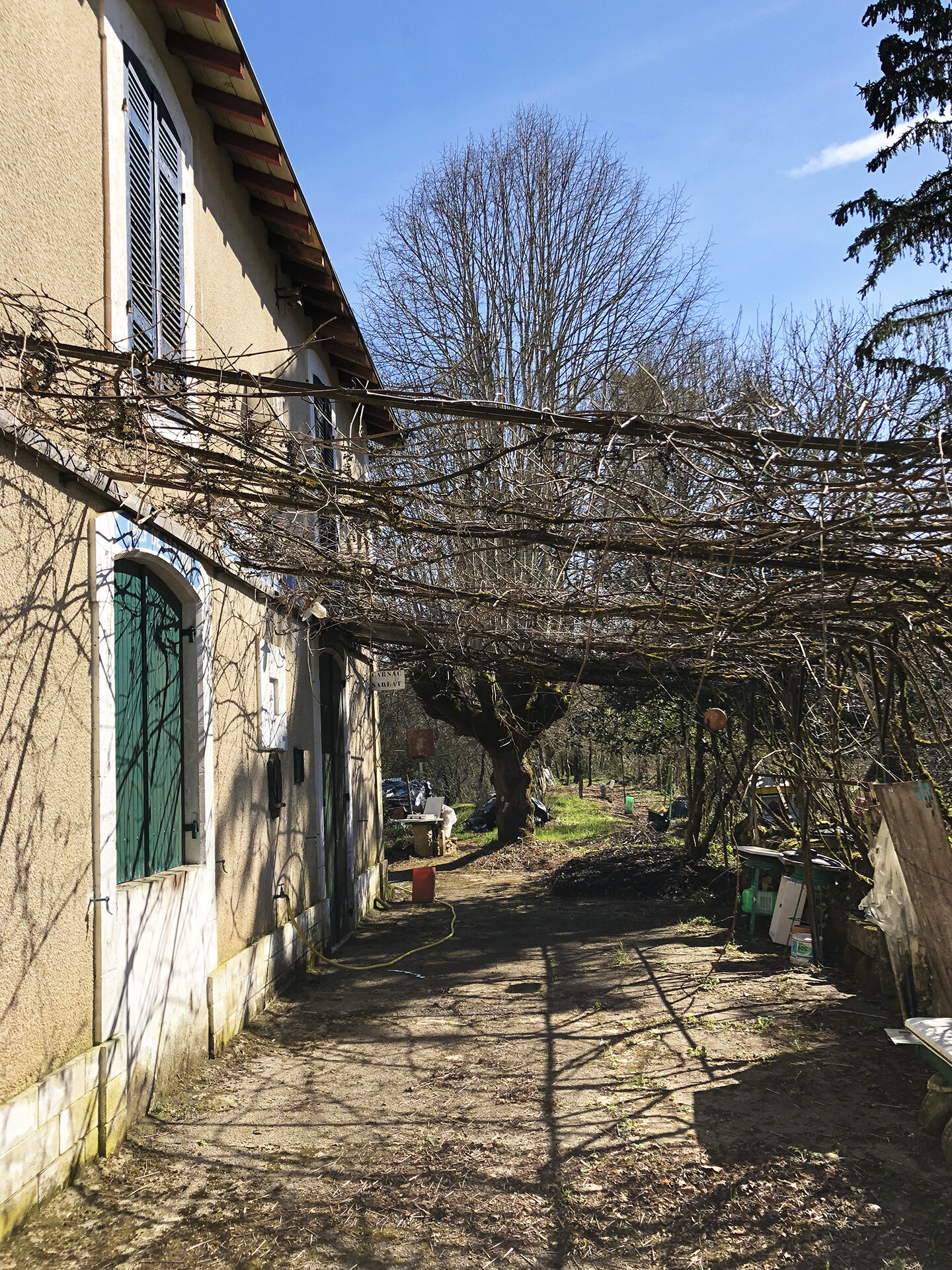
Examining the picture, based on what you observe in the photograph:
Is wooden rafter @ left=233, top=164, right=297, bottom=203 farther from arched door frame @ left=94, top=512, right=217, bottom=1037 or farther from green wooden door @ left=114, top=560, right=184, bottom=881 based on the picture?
green wooden door @ left=114, top=560, right=184, bottom=881

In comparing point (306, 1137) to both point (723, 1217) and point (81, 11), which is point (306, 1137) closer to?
point (723, 1217)

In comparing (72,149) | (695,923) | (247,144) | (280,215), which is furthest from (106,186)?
(695,923)

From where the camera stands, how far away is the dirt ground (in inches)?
140

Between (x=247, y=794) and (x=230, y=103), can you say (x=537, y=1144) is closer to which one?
(x=247, y=794)

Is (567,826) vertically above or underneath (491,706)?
underneath

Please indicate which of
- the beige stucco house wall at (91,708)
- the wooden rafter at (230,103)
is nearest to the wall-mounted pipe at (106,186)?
the beige stucco house wall at (91,708)

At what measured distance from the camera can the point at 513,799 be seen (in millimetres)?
17562

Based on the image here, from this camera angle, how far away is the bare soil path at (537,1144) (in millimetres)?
3562

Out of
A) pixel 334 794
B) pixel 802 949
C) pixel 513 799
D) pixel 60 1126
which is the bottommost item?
pixel 802 949

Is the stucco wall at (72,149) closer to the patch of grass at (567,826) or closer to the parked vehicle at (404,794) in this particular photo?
the patch of grass at (567,826)

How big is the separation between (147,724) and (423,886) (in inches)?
325

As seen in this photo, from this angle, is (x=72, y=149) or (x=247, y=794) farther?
(x=247, y=794)

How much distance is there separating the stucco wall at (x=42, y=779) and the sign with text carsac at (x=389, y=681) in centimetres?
809

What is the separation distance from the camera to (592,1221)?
3756 millimetres
